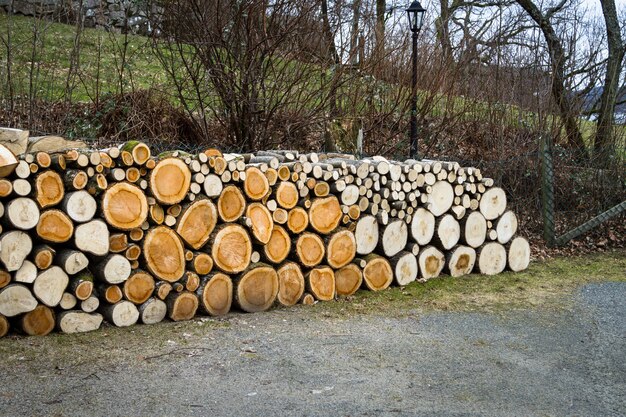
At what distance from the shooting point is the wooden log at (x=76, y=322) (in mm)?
5492

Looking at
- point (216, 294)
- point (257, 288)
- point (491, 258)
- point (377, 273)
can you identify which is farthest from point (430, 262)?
point (216, 294)

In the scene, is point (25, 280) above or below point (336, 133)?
below

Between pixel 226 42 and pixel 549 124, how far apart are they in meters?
5.51

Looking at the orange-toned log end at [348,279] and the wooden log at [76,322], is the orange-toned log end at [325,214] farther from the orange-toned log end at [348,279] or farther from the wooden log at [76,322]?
the wooden log at [76,322]

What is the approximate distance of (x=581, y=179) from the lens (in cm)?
1072

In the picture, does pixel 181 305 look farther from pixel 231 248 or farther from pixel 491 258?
pixel 491 258

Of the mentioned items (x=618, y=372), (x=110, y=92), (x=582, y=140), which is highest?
(x=110, y=92)

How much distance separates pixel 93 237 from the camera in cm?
557

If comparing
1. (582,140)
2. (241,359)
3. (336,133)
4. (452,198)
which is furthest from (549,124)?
(241,359)

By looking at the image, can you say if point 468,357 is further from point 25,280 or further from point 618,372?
point 25,280

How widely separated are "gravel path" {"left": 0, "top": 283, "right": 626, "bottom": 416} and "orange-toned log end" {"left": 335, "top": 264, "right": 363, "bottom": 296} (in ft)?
2.16

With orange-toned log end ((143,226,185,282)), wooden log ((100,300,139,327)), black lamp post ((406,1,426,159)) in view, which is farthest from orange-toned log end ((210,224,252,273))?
black lamp post ((406,1,426,159))

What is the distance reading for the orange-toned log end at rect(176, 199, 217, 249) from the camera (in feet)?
19.9

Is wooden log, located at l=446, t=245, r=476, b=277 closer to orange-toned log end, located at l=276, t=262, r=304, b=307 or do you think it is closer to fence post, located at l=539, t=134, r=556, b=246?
orange-toned log end, located at l=276, t=262, r=304, b=307
